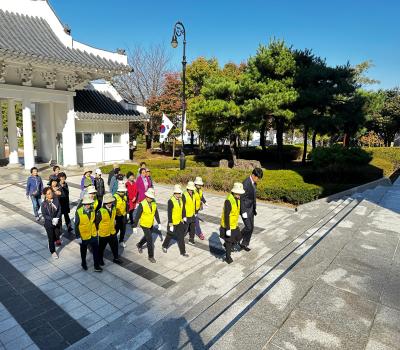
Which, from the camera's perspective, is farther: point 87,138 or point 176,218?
point 87,138

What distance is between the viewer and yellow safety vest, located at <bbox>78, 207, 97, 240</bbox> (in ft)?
19.1

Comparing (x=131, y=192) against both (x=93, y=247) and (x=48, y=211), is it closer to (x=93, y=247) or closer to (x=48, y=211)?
(x=48, y=211)

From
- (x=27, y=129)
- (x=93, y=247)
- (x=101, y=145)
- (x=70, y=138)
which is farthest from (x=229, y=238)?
(x=101, y=145)

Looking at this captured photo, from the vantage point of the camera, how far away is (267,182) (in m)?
12.7

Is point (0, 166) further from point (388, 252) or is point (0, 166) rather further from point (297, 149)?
point (297, 149)

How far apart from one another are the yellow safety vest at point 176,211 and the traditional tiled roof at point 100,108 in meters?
16.1

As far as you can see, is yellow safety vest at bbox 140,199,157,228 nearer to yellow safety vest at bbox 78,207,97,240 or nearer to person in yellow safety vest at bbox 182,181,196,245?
person in yellow safety vest at bbox 182,181,196,245

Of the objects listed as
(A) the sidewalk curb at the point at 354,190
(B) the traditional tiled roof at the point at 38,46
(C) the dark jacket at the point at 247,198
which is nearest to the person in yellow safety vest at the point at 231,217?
(C) the dark jacket at the point at 247,198

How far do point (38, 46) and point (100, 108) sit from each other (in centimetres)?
631

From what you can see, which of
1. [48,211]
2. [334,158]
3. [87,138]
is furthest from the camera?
[87,138]

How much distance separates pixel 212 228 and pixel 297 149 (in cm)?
2795

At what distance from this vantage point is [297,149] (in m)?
34.3

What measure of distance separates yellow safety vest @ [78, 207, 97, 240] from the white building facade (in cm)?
1264

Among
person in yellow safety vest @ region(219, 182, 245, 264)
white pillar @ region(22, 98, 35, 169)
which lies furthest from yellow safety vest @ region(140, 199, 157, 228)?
white pillar @ region(22, 98, 35, 169)
